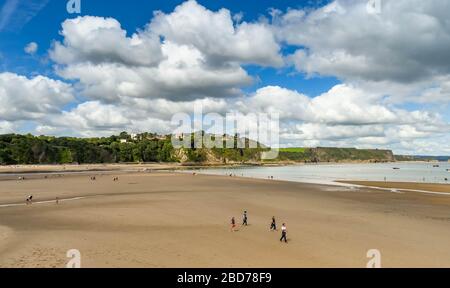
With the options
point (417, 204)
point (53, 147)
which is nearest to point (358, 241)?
point (417, 204)

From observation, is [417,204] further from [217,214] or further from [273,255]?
[273,255]

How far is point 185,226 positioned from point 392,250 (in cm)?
1660

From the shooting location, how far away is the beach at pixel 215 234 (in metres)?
20.9

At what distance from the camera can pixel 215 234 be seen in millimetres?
27453

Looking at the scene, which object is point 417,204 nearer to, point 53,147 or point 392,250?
point 392,250

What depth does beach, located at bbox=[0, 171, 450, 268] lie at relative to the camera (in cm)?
2089

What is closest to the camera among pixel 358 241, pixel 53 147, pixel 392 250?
pixel 392 250

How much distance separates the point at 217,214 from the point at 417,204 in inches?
1140
